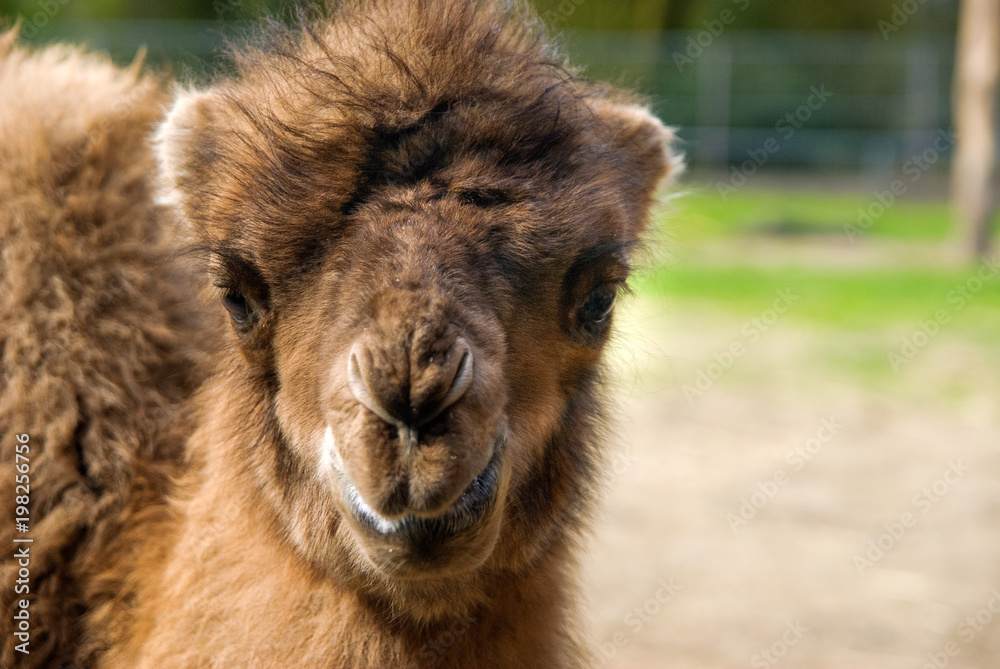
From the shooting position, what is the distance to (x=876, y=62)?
29125mm

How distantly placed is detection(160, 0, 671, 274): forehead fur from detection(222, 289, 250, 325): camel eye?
0.15 meters

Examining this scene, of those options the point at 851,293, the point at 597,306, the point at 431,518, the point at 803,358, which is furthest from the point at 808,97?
the point at 431,518

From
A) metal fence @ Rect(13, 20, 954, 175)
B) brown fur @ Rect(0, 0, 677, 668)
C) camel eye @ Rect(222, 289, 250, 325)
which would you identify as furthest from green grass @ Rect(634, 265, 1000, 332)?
metal fence @ Rect(13, 20, 954, 175)

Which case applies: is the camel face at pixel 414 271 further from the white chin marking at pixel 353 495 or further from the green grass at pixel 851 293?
the green grass at pixel 851 293

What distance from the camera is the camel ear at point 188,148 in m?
3.21

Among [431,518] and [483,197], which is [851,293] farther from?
[431,518]

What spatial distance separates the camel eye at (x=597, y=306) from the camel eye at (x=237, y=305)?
0.93 metres

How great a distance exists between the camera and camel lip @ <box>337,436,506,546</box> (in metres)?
2.40

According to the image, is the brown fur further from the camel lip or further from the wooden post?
the wooden post

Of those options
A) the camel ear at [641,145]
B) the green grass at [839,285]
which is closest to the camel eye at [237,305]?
the camel ear at [641,145]

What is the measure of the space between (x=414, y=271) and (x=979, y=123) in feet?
63.4

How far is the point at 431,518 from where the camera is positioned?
2.39m

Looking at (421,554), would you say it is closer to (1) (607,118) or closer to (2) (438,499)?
(2) (438,499)

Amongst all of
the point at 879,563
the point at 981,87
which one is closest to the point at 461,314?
the point at 879,563
